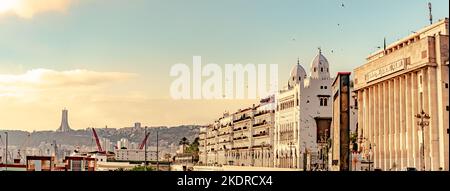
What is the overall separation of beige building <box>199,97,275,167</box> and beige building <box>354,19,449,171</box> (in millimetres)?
14626

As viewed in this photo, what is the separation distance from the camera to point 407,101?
32750 mm

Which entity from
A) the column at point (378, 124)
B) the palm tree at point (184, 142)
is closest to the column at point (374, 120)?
the column at point (378, 124)

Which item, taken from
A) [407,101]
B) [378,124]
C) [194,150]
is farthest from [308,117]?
[194,150]

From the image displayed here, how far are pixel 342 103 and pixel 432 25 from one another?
21.8 meters

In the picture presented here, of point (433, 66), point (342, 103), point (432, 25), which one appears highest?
point (432, 25)

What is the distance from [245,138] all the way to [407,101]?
96.8ft

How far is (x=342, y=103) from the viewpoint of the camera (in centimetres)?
1377

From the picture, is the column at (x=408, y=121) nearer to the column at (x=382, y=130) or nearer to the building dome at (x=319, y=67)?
the column at (x=382, y=130)

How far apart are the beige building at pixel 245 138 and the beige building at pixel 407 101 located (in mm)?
14626

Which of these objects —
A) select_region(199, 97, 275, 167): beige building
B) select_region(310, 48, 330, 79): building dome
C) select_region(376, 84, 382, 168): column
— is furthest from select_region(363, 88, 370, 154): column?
select_region(199, 97, 275, 167): beige building

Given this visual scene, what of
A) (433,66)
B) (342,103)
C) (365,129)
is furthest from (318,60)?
(342,103)

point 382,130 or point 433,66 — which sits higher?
point 433,66

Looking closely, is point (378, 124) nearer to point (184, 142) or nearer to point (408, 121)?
point (408, 121)
